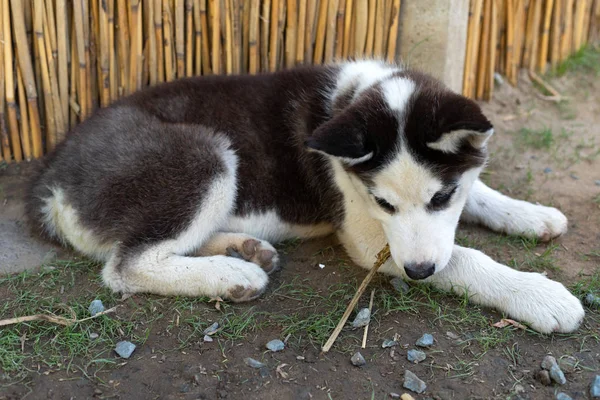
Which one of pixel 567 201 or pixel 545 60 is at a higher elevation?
pixel 545 60

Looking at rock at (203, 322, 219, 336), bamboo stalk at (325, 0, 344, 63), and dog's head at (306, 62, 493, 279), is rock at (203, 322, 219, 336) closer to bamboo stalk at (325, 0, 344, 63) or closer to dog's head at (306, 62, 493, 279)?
dog's head at (306, 62, 493, 279)

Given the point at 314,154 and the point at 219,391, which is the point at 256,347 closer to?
the point at 219,391

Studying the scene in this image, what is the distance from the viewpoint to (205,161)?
4.38 meters

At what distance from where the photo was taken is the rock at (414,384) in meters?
3.35

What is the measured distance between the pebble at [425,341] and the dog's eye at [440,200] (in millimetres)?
753

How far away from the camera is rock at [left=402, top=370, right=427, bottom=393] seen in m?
3.35

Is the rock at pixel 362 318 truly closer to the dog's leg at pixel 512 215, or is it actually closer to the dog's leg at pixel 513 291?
the dog's leg at pixel 513 291

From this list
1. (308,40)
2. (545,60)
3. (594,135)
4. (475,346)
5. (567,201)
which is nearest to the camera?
(475,346)

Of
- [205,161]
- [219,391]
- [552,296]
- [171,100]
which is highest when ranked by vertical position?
[171,100]

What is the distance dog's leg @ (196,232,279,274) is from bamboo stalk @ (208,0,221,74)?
170 centimetres

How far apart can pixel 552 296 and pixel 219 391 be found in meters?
2.03

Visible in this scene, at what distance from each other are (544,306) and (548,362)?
0.39m

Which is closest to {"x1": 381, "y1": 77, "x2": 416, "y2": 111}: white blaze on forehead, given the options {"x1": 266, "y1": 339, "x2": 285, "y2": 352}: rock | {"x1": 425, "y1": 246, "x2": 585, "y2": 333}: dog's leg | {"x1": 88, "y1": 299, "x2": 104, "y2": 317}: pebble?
{"x1": 425, "y1": 246, "x2": 585, "y2": 333}: dog's leg

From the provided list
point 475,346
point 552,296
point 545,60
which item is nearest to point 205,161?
point 475,346
